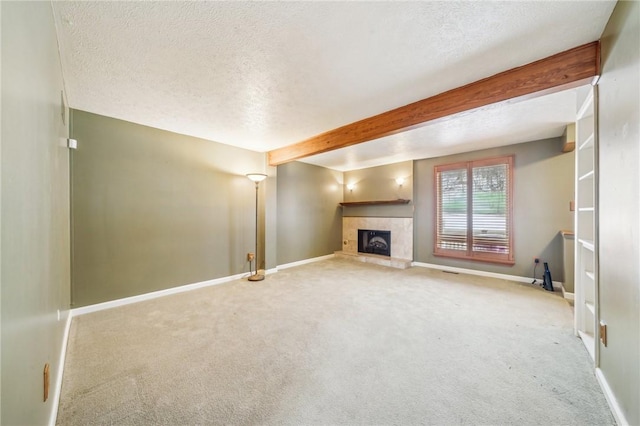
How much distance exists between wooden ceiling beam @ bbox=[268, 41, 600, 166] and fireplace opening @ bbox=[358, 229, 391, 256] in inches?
127

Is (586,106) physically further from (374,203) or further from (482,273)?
(374,203)

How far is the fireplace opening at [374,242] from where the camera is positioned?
19.1ft

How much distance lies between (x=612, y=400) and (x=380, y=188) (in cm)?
493

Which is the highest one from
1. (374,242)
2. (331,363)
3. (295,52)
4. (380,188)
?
(295,52)

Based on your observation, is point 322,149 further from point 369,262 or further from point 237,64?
point 369,262

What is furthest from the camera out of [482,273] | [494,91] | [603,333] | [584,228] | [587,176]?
[482,273]

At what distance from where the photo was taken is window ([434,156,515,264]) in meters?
4.27

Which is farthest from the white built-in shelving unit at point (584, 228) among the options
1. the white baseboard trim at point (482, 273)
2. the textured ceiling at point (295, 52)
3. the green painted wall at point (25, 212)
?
the green painted wall at point (25, 212)

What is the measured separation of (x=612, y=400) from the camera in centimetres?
144

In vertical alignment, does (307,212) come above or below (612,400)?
above

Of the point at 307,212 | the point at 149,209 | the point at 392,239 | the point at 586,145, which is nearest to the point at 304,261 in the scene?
the point at 307,212

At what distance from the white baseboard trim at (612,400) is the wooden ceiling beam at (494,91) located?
212cm

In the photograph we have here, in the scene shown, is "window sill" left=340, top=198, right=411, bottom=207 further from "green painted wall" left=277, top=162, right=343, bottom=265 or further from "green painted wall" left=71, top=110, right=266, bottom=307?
"green painted wall" left=71, top=110, right=266, bottom=307

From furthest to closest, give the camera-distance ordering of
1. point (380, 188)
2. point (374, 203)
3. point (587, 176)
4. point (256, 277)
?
1. point (380, 188)
2. point (374, 203)
3. point (256, 277)
4. point (587, 176)
